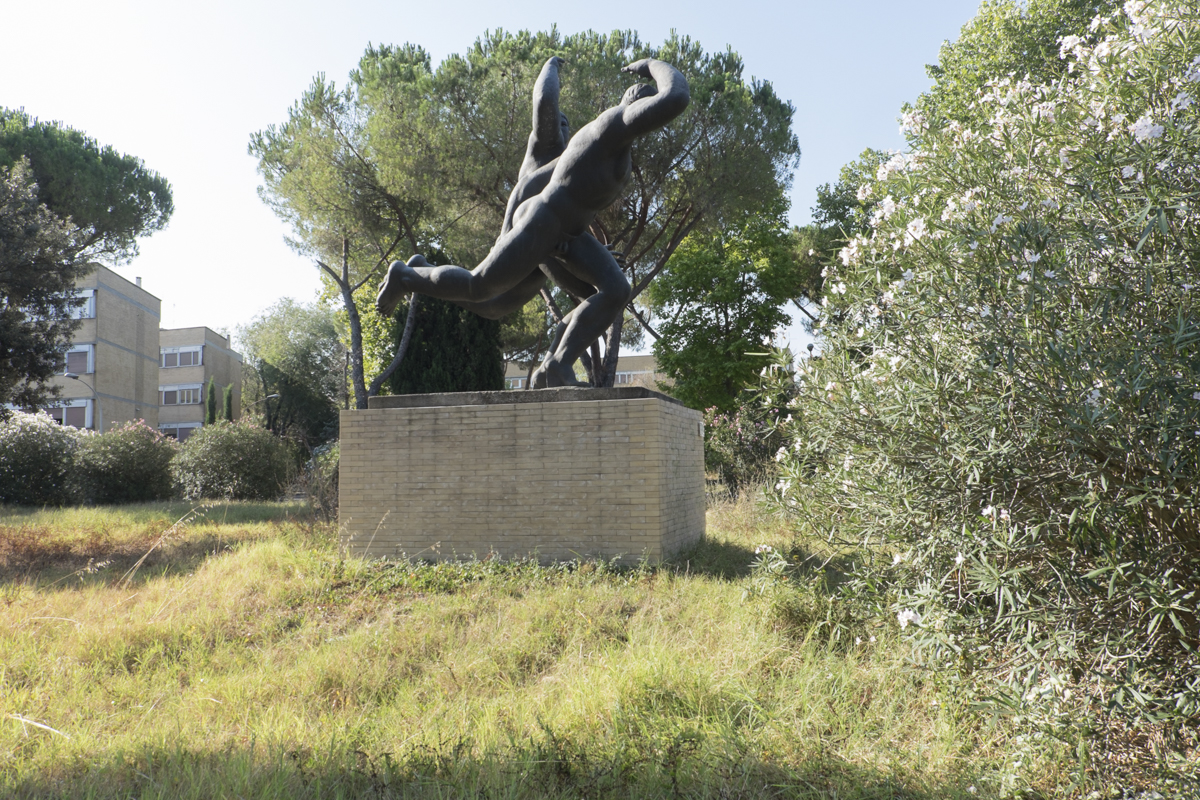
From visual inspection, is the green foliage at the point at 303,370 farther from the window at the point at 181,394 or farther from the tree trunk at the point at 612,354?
the tree trunk at the point at 612,354

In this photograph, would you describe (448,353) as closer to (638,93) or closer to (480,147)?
(480,147)

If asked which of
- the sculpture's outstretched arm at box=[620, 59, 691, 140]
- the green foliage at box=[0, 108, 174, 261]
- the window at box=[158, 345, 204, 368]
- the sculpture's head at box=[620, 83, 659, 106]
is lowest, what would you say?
the sculpture's outstretched arm at box=[620, 59, 691, 140]

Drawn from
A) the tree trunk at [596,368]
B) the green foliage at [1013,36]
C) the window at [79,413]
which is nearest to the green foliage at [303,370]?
the window at [79,413]

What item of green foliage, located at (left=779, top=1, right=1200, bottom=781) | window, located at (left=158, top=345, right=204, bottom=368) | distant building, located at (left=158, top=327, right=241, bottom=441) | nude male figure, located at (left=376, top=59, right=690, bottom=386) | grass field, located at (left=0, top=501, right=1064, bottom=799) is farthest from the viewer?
window, located at (left=158, top=345, right=204, bottom=368)

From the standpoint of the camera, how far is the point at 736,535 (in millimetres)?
8578

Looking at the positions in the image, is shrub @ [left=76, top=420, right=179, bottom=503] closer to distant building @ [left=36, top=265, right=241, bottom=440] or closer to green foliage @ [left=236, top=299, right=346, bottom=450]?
distant building @ [left=36, top=265, right=241, bottom=440]

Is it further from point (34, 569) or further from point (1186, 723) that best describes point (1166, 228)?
point (34, 569)

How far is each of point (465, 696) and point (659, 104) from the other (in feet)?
14.1

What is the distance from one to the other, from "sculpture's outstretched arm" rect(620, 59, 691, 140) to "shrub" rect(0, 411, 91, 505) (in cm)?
1529

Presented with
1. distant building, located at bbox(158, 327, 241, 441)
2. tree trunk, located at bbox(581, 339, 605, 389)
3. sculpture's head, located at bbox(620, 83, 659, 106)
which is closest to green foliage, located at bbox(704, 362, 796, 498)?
tree trunk, located at bbox(581, 339, 605, 389)

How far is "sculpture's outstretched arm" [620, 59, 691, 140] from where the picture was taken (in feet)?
18.1

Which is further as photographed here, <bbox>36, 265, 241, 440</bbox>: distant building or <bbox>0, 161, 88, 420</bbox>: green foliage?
<bbox>36, 265, 241, 440</bbox>: distant building

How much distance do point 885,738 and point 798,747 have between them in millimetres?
373

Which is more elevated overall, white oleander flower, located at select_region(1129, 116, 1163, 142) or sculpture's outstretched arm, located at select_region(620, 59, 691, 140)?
sculpture's outstretched arm, located at select_region(620, 59, 691, 140)
